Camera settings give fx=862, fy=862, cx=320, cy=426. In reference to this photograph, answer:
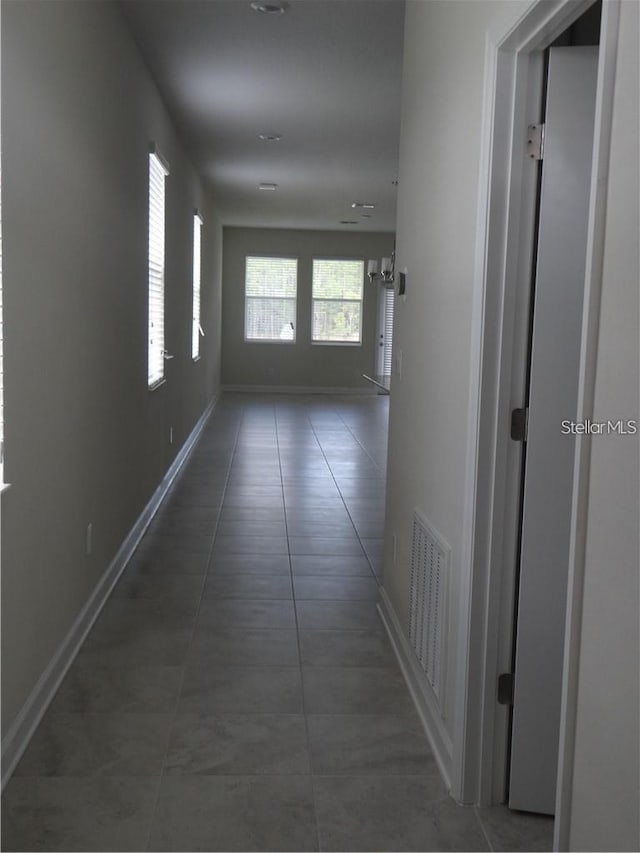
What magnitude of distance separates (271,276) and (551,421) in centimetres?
1280

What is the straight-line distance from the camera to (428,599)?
2852 millimetres

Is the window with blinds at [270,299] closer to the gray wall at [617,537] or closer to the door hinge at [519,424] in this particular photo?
the door hinge at [519,424]

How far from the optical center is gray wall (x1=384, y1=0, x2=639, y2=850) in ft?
4.56

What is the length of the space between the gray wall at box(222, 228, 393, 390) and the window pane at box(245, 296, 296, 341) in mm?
113

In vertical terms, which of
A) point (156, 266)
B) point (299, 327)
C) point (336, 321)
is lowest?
point (299, 327)

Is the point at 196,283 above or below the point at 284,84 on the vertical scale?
Result: below

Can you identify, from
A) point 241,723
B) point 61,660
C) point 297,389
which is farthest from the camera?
point 297,389

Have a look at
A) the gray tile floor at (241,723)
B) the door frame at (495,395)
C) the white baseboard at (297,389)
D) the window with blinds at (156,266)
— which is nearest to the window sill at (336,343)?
the white baseboard at (297,389)

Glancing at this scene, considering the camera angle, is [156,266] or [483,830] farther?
[156,266]

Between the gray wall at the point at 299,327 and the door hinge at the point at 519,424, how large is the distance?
1262 cm

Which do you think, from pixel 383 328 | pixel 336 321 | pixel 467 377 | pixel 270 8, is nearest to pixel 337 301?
pixel 336 321

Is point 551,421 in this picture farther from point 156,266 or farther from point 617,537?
point 156,266

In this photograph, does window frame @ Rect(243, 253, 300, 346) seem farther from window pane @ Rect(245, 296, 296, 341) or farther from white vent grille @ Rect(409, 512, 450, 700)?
white vent grille @ Rect(409, 512, 450, 700)

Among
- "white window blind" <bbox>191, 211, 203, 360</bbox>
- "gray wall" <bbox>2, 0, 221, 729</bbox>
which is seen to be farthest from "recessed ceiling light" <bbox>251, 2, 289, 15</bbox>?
"white window blind" <bbox>191, 211, 203, 360</bbox>
